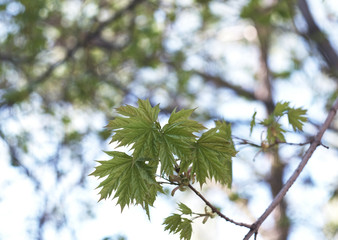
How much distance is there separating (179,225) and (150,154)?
1.15 ft

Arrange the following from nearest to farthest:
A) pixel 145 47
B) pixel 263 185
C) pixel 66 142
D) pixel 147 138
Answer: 1. pixel 147 138
2. pixel 66 142
3. pixel 145 47
4. pixel 263 185

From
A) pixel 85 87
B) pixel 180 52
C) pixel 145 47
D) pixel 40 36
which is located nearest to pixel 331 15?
pixel 180 52

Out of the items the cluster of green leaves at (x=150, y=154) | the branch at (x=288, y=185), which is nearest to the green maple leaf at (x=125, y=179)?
the cluster of green leaves at (x=150, y=154)

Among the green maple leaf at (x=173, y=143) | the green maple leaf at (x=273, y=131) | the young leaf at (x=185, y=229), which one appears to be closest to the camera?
the green maple leaf at (x=173, y=143)

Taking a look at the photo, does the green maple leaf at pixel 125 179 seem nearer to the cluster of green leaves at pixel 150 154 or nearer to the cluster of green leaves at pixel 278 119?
the cluster of green leaves at pixel 150 154

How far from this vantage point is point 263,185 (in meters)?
7.21

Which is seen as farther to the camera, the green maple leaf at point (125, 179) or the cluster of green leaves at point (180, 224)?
the cluster of green leaves at point (180, 224)

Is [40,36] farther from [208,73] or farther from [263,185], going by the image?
[263,185]

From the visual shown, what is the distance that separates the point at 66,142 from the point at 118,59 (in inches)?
58.4

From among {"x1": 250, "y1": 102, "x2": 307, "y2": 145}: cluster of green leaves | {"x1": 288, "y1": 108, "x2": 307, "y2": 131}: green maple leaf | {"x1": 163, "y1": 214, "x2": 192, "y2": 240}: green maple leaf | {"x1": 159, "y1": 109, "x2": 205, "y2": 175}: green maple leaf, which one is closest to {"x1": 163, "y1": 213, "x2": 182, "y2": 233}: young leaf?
{"x1": 163, "y1": 214, "x2": 192, "y2": 240}: green maple leaf

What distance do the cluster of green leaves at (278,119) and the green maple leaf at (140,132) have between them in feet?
2.22

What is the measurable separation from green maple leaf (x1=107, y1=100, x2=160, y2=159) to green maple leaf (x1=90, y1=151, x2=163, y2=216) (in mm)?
42

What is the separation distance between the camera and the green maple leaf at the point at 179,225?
1.43 meters

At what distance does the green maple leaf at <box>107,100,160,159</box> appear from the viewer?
127 cm
